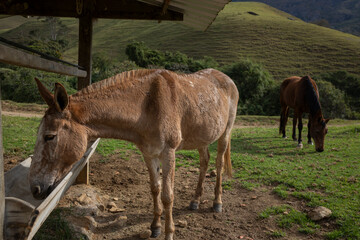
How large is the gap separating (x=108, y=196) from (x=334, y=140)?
909cm

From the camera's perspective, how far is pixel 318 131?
8562 mm

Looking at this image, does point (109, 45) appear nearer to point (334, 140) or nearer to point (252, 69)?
point (252, 69)

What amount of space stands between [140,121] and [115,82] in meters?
0.56

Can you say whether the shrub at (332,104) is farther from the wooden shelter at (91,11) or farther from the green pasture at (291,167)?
the wooden shelter at (91,11)

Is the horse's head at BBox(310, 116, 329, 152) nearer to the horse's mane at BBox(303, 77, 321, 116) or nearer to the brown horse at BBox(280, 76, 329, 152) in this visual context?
the brown horse at BBox(280, 76, 329, 152)

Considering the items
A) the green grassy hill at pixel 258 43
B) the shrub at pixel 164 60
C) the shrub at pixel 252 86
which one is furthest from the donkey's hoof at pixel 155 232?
the green grassy hill at pixel 258 43

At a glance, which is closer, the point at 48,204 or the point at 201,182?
the point at 48,204

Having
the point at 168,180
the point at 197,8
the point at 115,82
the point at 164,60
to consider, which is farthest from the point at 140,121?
the point at 164,60

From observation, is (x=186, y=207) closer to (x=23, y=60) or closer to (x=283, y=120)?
(x=23, y=60)

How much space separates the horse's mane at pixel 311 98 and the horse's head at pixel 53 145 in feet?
27.3

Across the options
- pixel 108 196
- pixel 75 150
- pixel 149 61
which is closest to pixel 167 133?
pixel 75 150

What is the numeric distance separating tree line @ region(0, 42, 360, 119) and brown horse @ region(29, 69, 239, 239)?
14730 mm

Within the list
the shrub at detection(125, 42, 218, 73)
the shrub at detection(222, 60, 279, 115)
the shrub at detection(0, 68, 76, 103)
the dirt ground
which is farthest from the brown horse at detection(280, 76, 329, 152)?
the shrub at detection(125, 42, 218, 73)

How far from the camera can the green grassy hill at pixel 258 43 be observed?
149ft
